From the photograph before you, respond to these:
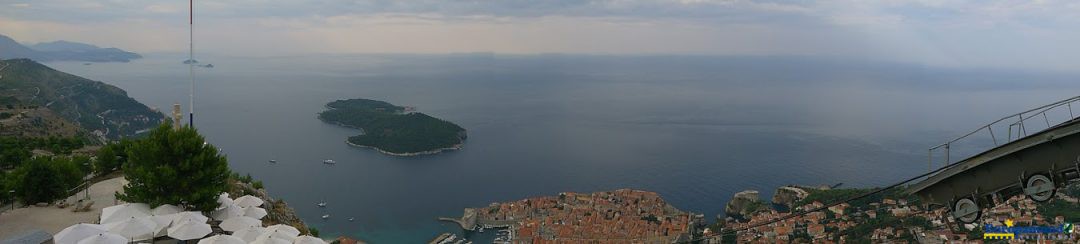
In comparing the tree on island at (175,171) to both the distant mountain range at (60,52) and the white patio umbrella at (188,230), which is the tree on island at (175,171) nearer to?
the white patio umbrella at (188,230)

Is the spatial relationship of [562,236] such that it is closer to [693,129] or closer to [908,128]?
[693,129]

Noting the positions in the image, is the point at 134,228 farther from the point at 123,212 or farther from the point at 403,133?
the point at 403,133

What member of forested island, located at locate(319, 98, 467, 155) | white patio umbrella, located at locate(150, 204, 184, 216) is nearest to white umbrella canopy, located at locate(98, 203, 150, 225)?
white patio umbrella, located at locate(150, 204, 184, 216)

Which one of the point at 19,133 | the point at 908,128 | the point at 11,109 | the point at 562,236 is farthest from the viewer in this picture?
the point at 908,128

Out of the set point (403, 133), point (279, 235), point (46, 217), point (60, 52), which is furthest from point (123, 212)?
point (60, 52)

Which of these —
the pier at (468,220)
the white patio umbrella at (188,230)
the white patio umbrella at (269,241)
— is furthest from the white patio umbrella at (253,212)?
the pier at (468,220)

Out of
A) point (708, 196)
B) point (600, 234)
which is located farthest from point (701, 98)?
point (600, 234)
